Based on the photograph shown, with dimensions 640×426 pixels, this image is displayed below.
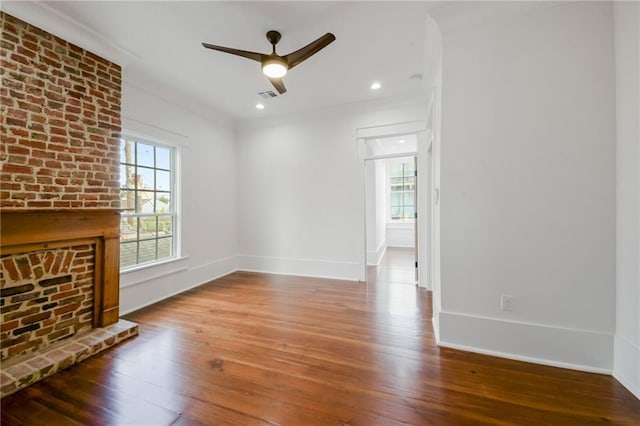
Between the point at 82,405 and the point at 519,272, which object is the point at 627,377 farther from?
the point at 82,405

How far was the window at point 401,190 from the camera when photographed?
7.51 meters

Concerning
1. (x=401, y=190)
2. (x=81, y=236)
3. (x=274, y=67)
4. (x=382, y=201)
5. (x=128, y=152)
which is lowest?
(x=81, y=236)

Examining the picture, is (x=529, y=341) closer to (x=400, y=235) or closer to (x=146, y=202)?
(x=146, y=202)

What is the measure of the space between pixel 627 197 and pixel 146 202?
4.81m

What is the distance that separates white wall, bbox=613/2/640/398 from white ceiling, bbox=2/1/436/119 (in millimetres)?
1400

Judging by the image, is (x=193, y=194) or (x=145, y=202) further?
(x=193, y=194)

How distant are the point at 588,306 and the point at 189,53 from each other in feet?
14.1

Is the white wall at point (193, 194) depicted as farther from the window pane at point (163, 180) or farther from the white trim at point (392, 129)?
the white trim at point (392, 129)

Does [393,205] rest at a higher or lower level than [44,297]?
higher

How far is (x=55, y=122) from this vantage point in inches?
88.4

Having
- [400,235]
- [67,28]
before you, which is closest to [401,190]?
[400,235]

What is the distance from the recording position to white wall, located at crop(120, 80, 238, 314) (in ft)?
10.4

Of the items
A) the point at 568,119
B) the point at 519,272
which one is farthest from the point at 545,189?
the point at 519,272

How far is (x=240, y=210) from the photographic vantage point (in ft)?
16.4
